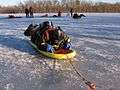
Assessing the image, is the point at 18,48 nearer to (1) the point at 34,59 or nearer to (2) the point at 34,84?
(1) the point at 34,59

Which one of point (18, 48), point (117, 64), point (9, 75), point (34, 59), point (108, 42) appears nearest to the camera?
point (9, 75)

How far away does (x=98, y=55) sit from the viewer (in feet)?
37.5

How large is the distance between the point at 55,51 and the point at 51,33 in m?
1.33

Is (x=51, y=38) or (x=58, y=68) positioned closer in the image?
(x=58, y=68)

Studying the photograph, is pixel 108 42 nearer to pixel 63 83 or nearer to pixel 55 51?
pixel 55 51

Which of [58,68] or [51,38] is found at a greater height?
[51,38]

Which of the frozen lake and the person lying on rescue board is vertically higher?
the person lying on rescue board

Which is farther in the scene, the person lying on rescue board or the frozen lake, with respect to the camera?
the person lying on rescue board

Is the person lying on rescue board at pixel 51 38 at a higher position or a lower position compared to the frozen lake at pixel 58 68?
higher

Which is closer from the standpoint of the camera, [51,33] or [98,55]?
[98,55]

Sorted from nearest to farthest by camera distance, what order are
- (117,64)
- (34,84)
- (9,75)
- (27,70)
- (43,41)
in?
(34,84)
(9,75)
(27,70)
(117,64)
(43,41)

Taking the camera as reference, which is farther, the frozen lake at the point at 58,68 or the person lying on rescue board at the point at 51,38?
the person lying on rescue board at the point at 51,38

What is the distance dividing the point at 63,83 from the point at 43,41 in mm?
4522

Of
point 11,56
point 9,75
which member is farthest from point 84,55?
point 9,75
